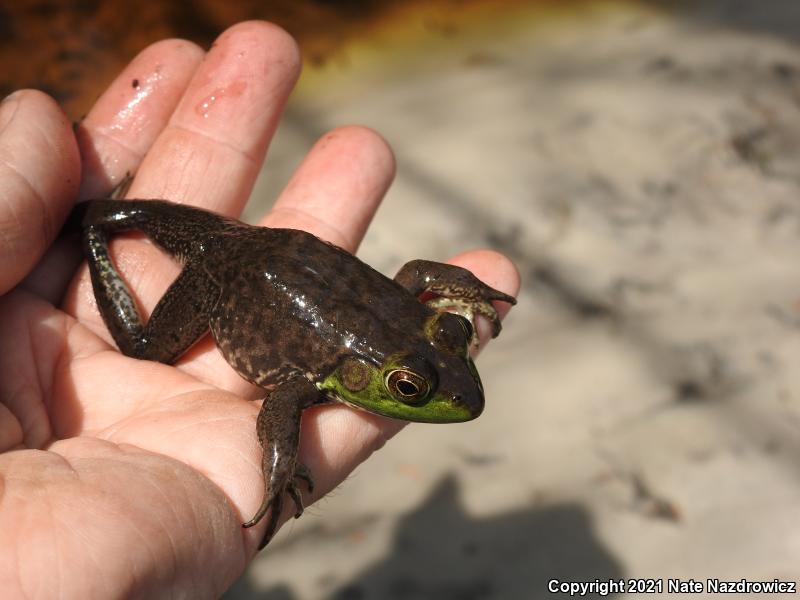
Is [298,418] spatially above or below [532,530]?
above

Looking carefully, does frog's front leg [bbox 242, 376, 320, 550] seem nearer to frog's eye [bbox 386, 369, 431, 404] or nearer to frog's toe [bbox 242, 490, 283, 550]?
frog's toe [bbox 242, 490, 283, 550]

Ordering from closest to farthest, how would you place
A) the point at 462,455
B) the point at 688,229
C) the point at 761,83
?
the point at 462,455
the point at 688,229
the point at 761,83

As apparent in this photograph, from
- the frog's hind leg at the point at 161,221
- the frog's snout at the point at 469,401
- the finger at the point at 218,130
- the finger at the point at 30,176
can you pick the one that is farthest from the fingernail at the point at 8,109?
the frog's snout at the point at 469,401

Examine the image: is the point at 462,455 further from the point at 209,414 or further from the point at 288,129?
the point at 288,129

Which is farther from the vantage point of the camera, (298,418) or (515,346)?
(515,346)

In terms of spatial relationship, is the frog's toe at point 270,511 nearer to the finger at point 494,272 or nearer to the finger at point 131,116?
the finger at point 494,272

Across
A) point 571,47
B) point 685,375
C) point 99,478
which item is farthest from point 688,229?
point 99,478

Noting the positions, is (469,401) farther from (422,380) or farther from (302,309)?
(302,309)
